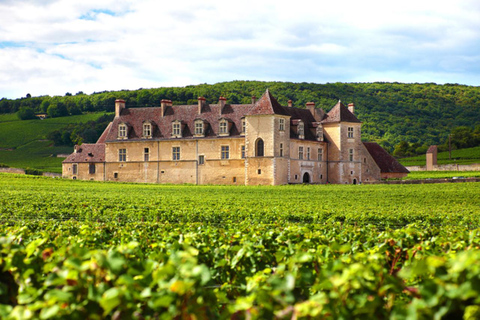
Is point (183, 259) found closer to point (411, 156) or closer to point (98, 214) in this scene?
point (98, 214)

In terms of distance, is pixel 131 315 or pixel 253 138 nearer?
pixel 131 315

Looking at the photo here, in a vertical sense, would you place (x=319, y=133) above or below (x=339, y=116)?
below

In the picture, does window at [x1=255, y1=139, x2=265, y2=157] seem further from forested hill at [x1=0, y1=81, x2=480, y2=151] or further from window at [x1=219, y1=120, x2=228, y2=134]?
forested hill at [x1=0, y1=81, x2=480, y2=151]

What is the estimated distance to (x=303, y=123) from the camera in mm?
67688

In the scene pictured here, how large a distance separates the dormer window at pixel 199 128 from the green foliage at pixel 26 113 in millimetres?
90490

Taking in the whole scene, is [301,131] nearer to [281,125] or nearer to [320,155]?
[281,125]

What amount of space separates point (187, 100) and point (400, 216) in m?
107

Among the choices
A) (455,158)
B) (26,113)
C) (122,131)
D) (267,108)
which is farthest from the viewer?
(26,113)

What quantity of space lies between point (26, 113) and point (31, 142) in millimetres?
22114

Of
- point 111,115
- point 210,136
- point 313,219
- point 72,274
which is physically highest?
point 111,115

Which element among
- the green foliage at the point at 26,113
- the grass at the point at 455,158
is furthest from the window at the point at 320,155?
the green foliage at the point at 26,113

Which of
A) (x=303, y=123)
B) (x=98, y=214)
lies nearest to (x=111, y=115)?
(x=303, y=123)

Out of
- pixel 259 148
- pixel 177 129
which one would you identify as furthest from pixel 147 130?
pixel 259 148

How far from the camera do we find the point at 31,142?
127 metres
